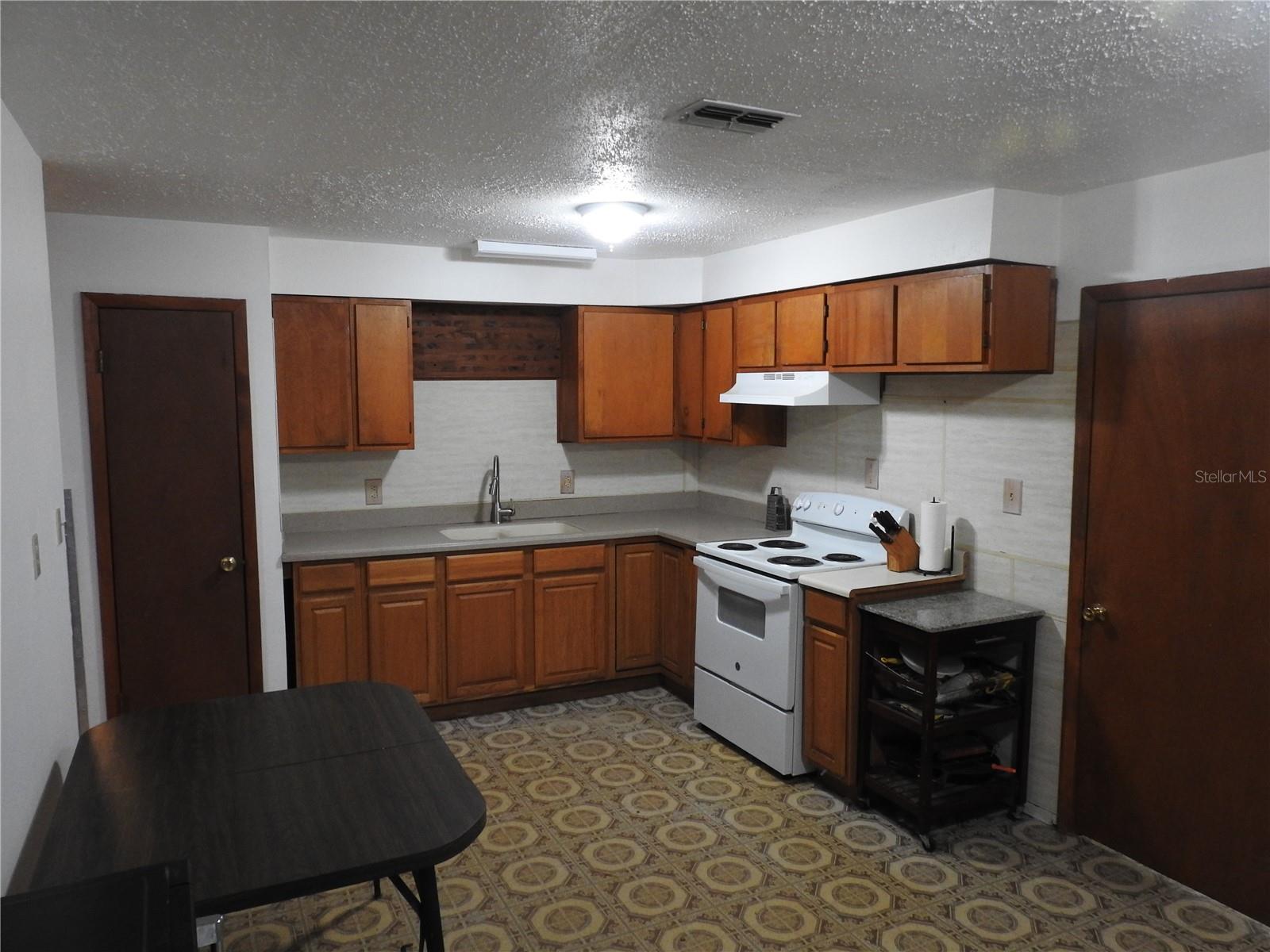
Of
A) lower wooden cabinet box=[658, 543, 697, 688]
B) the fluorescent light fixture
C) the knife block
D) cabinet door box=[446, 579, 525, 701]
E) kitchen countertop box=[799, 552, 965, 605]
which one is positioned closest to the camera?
kitchen countertop box=[799, 552, 965, 605]

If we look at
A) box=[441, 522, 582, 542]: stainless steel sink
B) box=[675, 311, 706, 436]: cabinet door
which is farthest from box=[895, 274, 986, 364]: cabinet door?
box=[441, 522, 582, 542]: stainless steel sink

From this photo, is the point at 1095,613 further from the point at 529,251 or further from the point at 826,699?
the point at 529,251

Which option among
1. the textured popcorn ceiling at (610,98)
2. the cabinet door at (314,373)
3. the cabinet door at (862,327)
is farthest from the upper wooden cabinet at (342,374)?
the cabinet door at (862,327)

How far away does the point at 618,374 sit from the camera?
4.90m

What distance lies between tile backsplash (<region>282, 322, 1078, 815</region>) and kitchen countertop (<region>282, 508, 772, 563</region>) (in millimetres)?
161

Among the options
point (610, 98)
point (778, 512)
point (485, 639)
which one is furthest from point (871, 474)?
point (610, 98)

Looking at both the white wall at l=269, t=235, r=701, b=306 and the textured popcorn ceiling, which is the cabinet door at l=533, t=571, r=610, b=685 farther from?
the textured popcorn ceiling

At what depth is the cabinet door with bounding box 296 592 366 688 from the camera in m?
4.06

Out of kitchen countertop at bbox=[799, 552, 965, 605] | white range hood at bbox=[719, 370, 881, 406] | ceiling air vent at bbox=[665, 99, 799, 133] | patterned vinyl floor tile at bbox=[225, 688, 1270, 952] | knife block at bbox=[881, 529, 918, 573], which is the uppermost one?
ceiling air vent at bbox=[665, 99, 799, 133]

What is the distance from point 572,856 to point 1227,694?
2192 mm

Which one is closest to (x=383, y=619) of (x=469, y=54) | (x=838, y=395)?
(x=838, y=395)

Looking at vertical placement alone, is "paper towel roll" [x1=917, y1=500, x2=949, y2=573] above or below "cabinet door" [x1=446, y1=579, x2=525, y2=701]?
above

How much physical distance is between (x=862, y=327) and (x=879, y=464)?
719 mm

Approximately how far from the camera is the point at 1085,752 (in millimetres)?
3230
